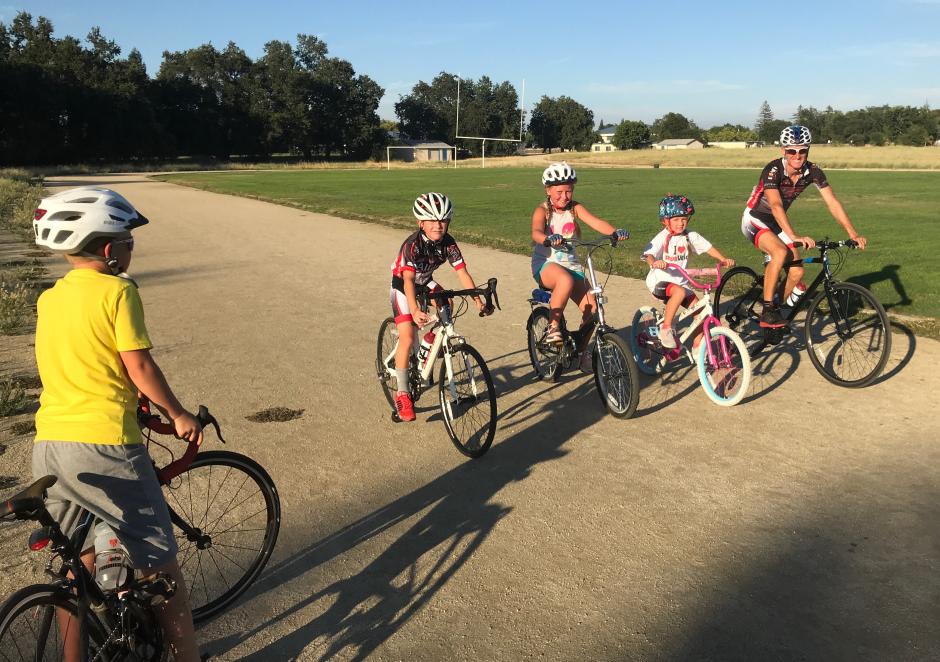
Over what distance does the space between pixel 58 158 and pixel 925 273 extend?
281 feet

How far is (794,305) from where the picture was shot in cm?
709

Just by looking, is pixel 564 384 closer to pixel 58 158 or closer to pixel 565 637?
pixel 565 637

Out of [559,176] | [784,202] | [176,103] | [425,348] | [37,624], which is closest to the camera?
[37,624]

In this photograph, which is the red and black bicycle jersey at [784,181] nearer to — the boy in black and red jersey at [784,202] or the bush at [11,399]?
the boy in black and red jersey at [784,202]

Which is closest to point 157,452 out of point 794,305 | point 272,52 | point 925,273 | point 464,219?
point 794,305

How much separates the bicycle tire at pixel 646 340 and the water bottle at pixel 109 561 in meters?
4.88

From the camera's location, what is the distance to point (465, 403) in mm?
5293

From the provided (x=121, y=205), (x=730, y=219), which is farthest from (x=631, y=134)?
(x=121, y=205)

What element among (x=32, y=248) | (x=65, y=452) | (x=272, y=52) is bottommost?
(x=32, y=248)

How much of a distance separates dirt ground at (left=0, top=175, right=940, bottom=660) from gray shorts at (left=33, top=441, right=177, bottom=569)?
81 cm

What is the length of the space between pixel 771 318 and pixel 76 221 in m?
6.08

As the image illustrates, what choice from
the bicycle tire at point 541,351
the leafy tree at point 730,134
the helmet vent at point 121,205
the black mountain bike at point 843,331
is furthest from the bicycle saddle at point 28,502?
the leafy tree at point 730,134

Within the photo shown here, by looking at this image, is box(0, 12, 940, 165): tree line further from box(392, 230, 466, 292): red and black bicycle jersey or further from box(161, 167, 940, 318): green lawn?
box(392, 230, 466, 292): red and black bicycle jersey

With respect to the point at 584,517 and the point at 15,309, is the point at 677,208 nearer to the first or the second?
the point at 584,517
